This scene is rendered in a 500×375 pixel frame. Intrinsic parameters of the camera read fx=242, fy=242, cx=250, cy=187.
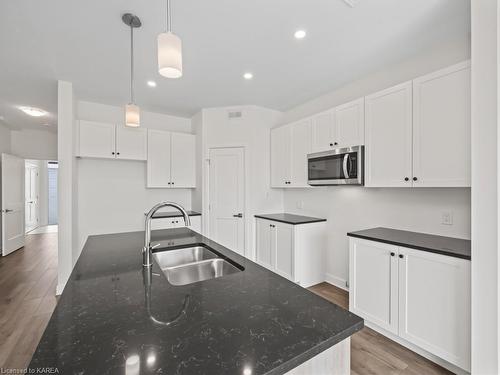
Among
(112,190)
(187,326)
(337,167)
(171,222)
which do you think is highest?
(337,167)

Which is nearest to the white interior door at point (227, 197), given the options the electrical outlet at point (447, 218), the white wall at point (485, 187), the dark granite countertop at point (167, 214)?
the dark granite countertop at point (167, 214)

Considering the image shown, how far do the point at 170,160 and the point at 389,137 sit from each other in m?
3.22

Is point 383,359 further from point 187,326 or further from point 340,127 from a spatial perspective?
point 340,127

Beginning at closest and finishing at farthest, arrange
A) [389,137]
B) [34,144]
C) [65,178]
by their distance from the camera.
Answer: [389,137] < [65,178] < [34,144]

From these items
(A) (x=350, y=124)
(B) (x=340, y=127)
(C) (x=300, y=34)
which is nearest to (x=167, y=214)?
(B) (x=340, y=127)

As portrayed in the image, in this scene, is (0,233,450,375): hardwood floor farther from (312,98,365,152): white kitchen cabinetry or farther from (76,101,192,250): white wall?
(312,98,365,152): white kitchen cabinetry

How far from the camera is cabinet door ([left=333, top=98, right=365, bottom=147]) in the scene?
2.58m

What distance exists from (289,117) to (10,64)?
142 inches

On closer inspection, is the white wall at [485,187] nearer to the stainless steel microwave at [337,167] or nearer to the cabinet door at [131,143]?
the stainless steel microwave at [337,167]

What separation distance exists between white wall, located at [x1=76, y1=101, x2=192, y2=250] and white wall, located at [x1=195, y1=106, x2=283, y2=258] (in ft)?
2.93

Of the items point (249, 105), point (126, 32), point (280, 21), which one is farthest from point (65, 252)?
point (280, 21)

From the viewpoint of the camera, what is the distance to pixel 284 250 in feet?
10.8

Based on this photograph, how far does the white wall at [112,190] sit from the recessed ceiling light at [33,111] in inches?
47.0

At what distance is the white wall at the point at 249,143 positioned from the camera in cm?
390
